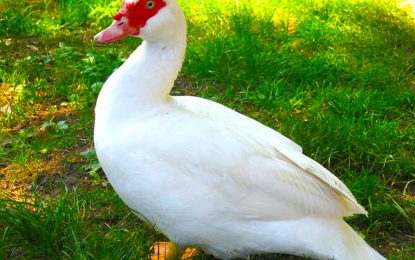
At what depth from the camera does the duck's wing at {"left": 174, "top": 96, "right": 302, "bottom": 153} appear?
2844mm

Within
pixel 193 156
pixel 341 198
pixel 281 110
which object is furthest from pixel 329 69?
pixel 193 156

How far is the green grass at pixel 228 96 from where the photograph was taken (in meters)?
3.01

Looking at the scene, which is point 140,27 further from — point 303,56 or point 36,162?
point 303,56

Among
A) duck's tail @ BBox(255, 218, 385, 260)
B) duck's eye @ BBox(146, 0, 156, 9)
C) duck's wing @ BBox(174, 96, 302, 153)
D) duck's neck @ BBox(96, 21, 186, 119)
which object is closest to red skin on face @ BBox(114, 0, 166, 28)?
duck's eye @ BBox(146, 0, 156, 9)

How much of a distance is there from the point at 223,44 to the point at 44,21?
5.09 ft

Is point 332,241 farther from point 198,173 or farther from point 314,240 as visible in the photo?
point 198,173

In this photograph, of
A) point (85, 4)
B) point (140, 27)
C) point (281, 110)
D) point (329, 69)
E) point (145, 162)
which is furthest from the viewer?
point (85, 4)

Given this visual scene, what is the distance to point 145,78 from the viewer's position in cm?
278

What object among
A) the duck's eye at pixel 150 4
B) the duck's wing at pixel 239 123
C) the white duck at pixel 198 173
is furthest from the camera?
the duck's wing at pixel 239 123

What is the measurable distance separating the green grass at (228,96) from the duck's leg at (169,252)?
4.3 inches

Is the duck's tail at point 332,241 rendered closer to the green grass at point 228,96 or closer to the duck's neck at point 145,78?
the green grass at point 228,96

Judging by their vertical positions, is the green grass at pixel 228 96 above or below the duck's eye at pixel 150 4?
below

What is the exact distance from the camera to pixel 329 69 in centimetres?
449

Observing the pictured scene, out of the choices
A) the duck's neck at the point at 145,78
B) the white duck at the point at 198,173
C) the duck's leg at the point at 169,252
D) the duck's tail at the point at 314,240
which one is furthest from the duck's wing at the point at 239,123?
the duck's leg at the point at 169,252
